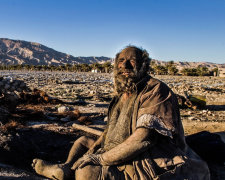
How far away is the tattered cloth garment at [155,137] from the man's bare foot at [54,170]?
0.59m

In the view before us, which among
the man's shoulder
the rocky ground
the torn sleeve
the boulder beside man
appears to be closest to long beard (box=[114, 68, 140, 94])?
the boulder beside man

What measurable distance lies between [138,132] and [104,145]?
2.43 feet

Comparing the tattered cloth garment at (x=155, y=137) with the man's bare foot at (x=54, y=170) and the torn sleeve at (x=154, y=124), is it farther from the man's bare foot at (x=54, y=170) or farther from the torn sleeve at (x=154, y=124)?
the man's bare foot at (x=54, y=170)

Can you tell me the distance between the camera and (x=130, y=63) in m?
2.78

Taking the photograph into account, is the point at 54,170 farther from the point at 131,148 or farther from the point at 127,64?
the point at 127,64

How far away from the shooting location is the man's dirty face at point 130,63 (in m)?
2.76

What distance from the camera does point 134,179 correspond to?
2531 millimetres

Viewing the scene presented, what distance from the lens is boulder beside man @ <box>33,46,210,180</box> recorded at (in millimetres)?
2496

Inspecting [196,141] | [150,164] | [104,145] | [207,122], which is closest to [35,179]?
[104,145]

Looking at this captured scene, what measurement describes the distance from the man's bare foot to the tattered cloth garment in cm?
59

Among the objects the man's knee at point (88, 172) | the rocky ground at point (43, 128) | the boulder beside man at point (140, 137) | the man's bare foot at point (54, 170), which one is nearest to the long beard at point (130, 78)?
the boulder beside man at point (140, 137)

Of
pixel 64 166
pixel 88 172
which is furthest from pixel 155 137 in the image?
pixel 64 166

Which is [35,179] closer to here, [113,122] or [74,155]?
Result: [74,155]

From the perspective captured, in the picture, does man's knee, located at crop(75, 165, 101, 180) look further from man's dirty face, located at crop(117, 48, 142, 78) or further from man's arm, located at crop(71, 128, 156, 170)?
man's dirty face, located at crop(117, 48, 142, 78)
